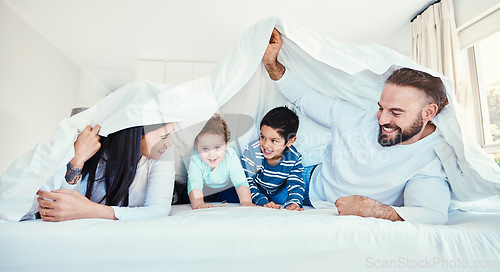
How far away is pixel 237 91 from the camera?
125 cm

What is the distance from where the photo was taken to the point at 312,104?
165 centimetres

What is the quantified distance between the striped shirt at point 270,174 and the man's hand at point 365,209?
40cm

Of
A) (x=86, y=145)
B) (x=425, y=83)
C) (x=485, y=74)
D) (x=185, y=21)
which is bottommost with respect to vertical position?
(x=86, y=145)

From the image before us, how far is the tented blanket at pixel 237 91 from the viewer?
941 mm

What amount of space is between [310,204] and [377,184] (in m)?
0.32

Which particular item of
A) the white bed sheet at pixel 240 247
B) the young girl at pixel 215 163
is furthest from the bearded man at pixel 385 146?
the young girl at pixel 215 163

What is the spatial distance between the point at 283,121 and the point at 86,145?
887 mm

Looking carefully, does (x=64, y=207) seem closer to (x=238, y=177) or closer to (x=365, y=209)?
(x=238, y=177)

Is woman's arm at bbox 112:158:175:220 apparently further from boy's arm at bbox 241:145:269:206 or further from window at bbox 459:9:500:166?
window at bbox 459:9:500:166

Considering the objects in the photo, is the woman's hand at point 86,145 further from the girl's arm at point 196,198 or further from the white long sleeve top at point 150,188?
the girl's arm at point 196,198

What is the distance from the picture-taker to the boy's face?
159cm

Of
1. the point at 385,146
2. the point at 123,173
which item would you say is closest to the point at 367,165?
the point at 385,146

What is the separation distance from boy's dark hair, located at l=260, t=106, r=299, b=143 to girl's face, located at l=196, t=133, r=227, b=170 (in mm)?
255

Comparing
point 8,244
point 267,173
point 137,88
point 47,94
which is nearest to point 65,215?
point 8,244
